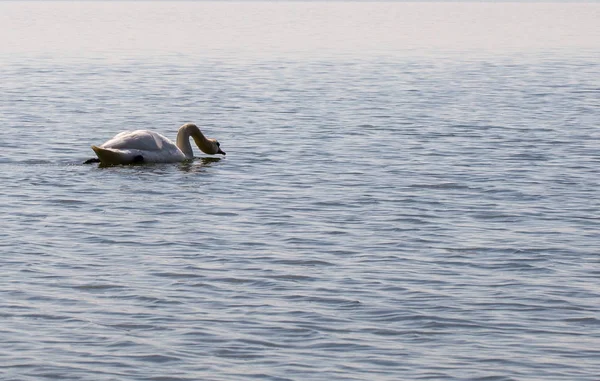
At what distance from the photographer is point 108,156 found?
2172 cm

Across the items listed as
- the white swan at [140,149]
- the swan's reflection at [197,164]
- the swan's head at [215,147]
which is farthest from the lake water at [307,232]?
the swan's head at [215,147]

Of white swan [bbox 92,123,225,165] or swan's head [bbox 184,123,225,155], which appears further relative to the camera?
swan's head [bbox 184,123,225,155]

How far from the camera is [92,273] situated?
1398cm

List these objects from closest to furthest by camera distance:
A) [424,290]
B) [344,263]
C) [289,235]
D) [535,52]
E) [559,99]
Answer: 1. [424,290]
2. [344,263]
3. [289,235]
4. [559,99]
5. [535,52]

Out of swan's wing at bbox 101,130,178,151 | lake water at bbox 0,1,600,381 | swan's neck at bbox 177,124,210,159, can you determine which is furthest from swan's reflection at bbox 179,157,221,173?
swan's wing at bbox 101,130,178,151

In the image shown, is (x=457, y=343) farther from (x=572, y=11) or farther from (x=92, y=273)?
(x=572, y=11)

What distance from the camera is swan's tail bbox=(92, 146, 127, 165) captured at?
2150 cm

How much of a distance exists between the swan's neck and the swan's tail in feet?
6.68

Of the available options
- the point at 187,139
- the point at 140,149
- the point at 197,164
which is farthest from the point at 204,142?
the point at 140,149

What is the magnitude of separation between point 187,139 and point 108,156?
96.2 inches

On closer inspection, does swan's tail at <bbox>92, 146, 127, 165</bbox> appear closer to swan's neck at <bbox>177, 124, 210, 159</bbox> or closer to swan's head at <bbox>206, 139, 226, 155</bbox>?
swan's neck at <bbox>177, 124, 210, 159</bbox>

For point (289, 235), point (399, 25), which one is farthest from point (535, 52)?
point (289, 235)

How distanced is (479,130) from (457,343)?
1613cm

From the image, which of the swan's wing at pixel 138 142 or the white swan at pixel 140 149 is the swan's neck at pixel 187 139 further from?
the swan's wing at pixel 138 142
